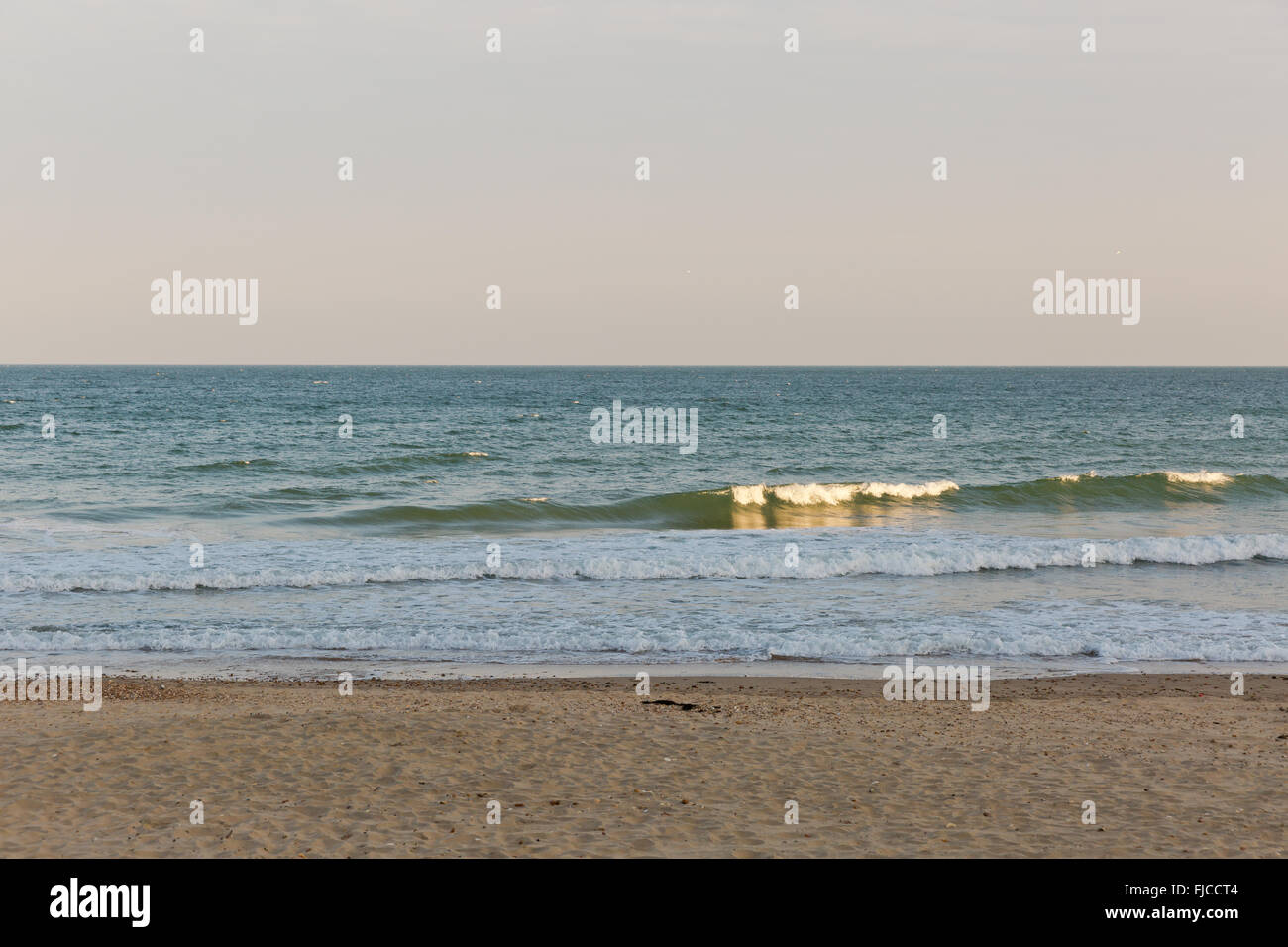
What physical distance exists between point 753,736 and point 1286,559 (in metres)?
17.6

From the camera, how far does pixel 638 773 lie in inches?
329

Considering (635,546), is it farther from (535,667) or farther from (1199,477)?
(1199,477)

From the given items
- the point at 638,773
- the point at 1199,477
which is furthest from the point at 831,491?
the point at 638,773

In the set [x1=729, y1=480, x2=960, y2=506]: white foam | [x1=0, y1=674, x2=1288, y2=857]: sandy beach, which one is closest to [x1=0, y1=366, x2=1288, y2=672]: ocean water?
[x1=729, y1=480, x2=960, y2=506]: white foam

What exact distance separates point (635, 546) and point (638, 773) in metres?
14.2

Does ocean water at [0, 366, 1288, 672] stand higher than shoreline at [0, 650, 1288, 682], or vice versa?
ocean water at [0, 366, 1288, 672]

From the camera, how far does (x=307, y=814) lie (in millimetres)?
7262

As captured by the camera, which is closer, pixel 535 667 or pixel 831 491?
pixel 535 667

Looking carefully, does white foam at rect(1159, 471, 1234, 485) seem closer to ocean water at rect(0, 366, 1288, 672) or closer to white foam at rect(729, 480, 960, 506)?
ocean water at rect(0, 366, 1288, 672)

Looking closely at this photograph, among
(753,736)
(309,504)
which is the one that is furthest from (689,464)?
(753,736)

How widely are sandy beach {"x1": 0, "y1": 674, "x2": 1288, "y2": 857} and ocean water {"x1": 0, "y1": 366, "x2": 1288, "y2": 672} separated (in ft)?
9.51

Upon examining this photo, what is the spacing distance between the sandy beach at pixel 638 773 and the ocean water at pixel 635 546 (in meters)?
2.90

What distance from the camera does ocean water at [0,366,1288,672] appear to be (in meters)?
14.5

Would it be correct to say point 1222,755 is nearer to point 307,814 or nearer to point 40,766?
point 307,814
